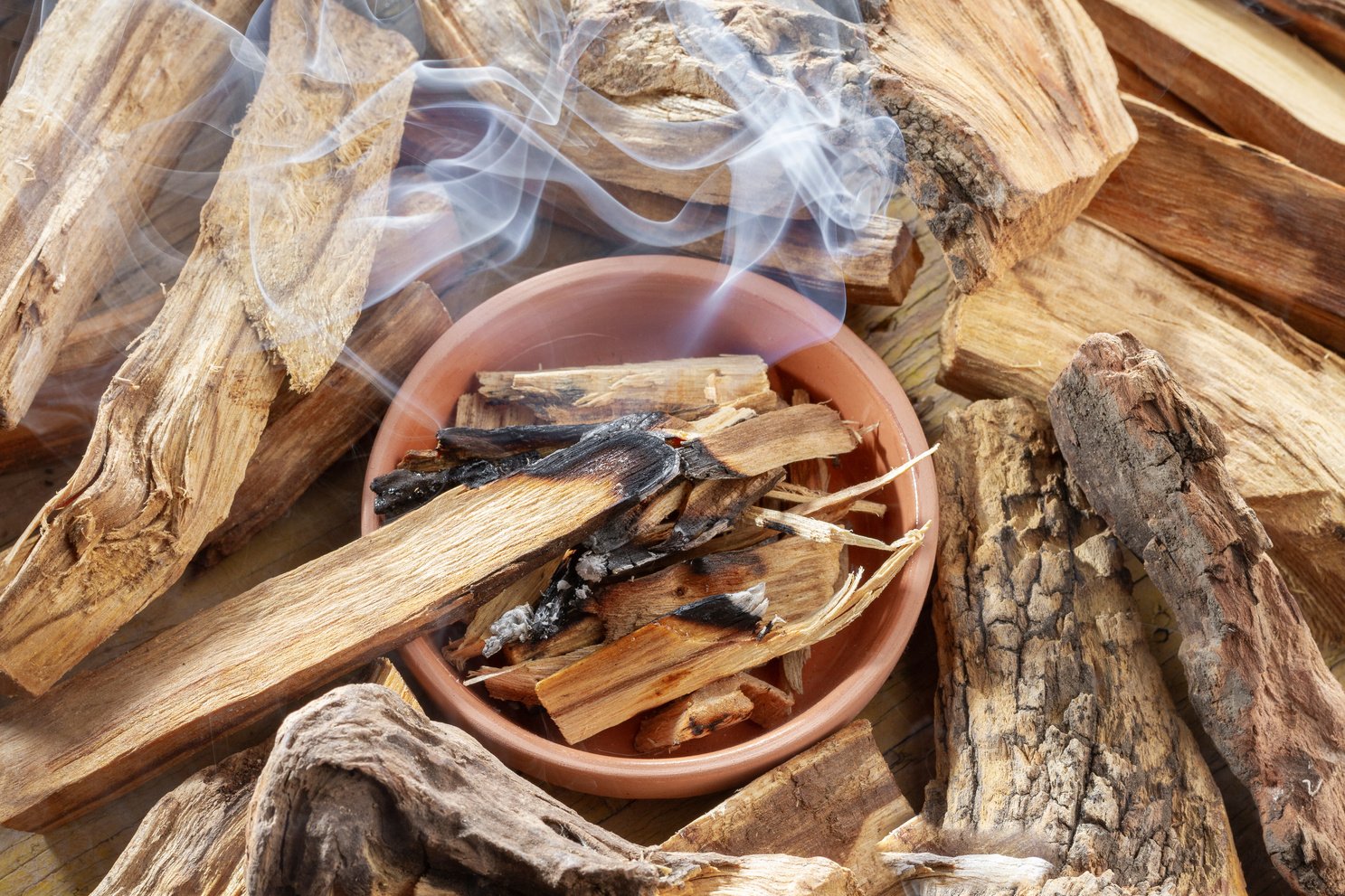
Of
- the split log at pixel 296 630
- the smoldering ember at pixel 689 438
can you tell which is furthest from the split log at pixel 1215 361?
the split log at pixel 296 630

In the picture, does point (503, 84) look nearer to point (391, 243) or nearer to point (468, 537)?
point (391, 243)

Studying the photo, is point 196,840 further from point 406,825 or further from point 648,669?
point 648,669

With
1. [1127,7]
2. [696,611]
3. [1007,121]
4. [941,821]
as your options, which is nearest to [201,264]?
[696,611]

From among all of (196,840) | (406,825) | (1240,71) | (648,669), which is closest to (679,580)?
(648,669)

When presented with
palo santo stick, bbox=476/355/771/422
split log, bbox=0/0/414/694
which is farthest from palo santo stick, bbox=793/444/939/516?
split log, bbox=0/0/414/694

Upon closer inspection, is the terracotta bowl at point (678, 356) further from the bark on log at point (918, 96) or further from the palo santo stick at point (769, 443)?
the bark on log at point (918, 96)

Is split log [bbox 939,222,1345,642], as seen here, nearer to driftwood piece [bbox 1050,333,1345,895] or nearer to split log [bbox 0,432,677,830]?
driftwood piece [bbox 1050,333,1345,895]
